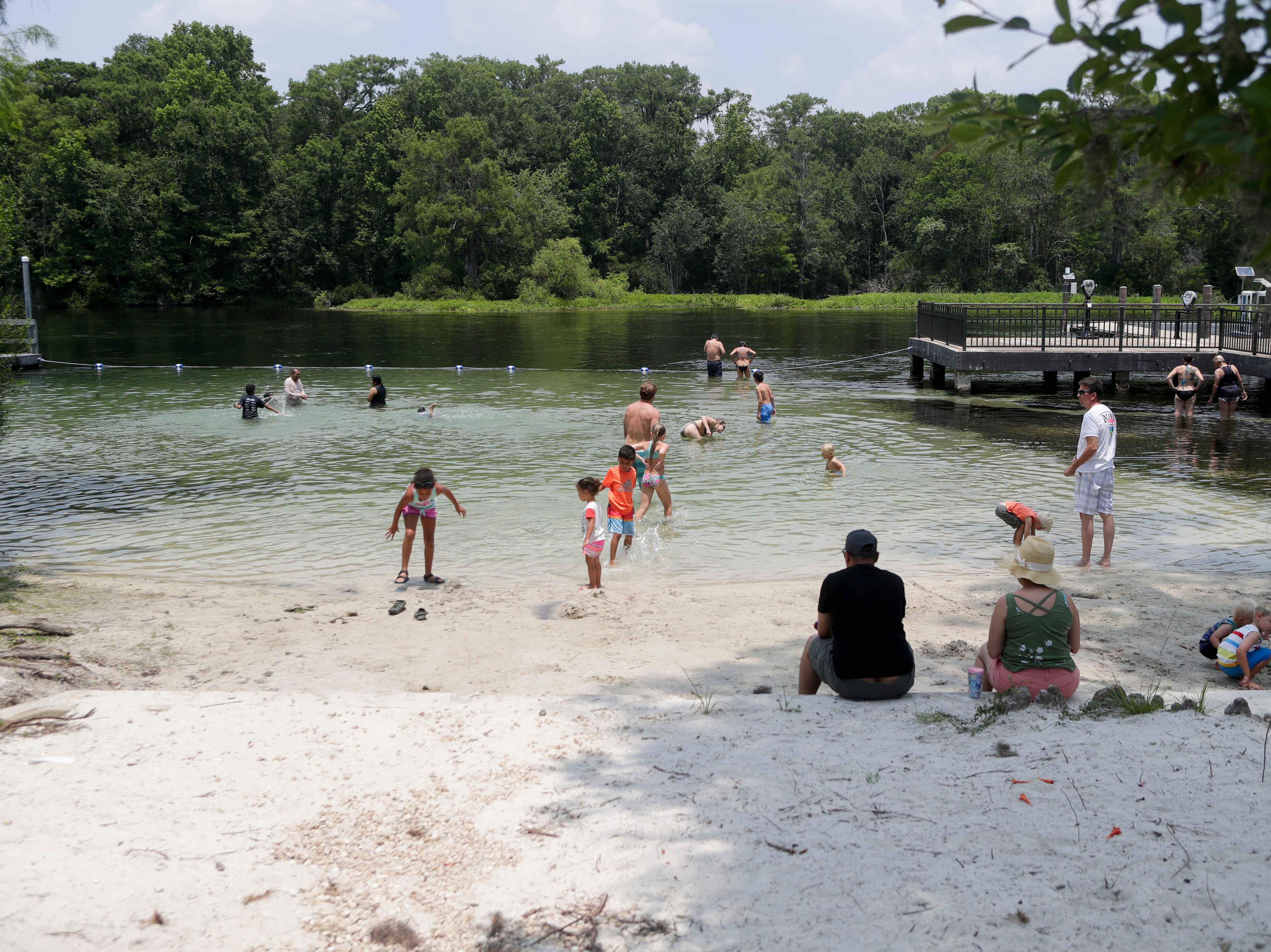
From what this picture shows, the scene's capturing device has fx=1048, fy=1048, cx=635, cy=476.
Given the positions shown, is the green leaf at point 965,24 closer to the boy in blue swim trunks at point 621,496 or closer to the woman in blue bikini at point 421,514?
the boy in blue swim trunks at point 621,496

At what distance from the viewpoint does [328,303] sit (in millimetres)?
91938

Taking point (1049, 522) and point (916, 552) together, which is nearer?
point (1049, 522)

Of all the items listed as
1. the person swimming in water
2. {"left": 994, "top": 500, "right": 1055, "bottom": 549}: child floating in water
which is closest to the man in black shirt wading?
{"left": 994, "top": 500, "right": 1055, "bottom": 549}: child floating in water

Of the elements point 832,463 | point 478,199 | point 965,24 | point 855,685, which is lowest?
point 855,685

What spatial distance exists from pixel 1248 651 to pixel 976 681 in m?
2.58

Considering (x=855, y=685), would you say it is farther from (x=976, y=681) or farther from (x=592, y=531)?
(x=592, y=531)

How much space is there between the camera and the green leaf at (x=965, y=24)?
10.9 feet

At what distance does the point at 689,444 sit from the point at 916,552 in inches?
339

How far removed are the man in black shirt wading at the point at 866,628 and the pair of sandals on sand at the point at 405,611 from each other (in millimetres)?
4687

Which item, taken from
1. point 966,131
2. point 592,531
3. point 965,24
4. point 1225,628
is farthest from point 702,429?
point 965,24

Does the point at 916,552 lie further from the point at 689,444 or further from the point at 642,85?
the point at 642,85

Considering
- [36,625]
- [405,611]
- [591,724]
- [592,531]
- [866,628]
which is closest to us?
[591,724]

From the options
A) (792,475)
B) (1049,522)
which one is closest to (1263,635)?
(1049,522)

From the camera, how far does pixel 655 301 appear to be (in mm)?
A: 92875
